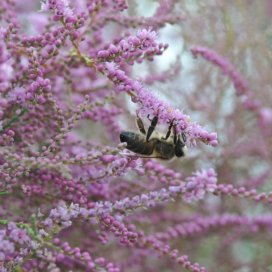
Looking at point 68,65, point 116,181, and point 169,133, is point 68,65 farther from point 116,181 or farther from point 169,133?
point 116,181

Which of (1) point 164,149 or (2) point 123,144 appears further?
(1) point 164,149

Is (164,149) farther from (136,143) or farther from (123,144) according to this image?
(123,144)

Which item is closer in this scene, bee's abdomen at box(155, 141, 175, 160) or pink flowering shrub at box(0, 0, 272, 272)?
pink flowering shrub at box(0, 0, 272, 272)

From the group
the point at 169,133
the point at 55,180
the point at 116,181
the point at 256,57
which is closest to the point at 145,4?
the point at 256,57

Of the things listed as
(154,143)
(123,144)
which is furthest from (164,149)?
(123,144)

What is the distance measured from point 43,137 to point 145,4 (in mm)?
1170

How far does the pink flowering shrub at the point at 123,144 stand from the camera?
3.37ft

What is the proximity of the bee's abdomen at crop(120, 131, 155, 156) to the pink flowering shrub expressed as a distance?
0.02m

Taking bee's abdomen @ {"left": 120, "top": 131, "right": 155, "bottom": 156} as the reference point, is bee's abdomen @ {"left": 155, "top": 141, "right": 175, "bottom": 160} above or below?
above

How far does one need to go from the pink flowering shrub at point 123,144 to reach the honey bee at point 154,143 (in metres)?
0.03

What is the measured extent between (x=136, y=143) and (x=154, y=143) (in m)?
0.09

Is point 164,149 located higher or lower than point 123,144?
higher

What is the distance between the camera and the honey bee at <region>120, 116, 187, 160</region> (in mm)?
1249

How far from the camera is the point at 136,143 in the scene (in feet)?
4.10
